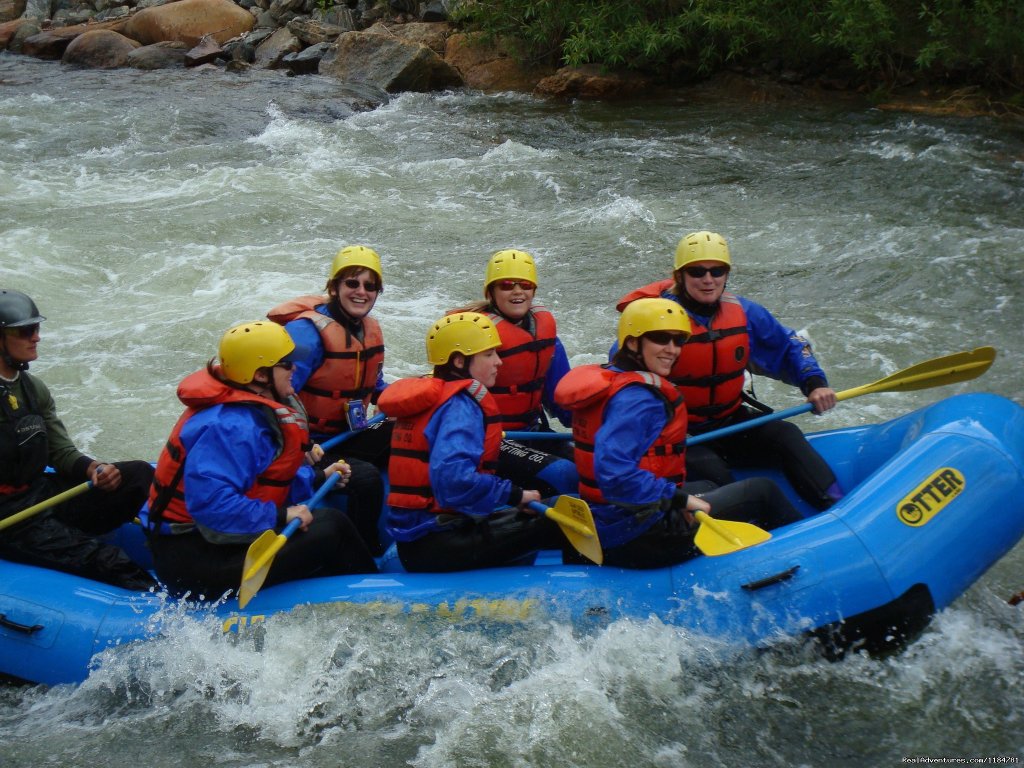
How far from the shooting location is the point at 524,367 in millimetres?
4137

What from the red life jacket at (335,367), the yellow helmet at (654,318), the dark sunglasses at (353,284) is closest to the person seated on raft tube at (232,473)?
the red life jacket at (335,367)

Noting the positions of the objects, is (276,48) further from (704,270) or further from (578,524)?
(578,524)

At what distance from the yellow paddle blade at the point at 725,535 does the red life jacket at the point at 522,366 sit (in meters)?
1.03

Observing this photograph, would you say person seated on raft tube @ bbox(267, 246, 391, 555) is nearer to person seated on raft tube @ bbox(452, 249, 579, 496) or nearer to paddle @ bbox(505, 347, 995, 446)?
person seated on raft tube @ bbox(452, 249, 579, 496)

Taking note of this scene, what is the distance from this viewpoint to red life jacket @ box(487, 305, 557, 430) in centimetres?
409

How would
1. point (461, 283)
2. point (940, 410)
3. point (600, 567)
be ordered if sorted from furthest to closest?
1. point (461, 283)
2. point (940, 410)
3. point (600, 567)

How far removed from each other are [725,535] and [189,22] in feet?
50.7

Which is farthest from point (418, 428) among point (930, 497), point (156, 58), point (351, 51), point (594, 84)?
point (156, 58)

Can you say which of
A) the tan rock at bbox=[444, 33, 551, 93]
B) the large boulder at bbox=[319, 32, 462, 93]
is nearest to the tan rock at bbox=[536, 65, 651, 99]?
the tan rock at bbox=[444, 33, 551, 93]

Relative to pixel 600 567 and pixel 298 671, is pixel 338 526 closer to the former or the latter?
pixel 298 671

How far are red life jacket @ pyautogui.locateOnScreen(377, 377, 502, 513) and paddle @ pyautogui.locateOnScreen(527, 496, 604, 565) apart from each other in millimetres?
291

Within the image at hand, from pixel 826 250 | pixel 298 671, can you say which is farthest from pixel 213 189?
pixel 298 671

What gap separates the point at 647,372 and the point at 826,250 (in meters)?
4.82

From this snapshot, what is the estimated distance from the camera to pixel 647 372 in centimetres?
340
